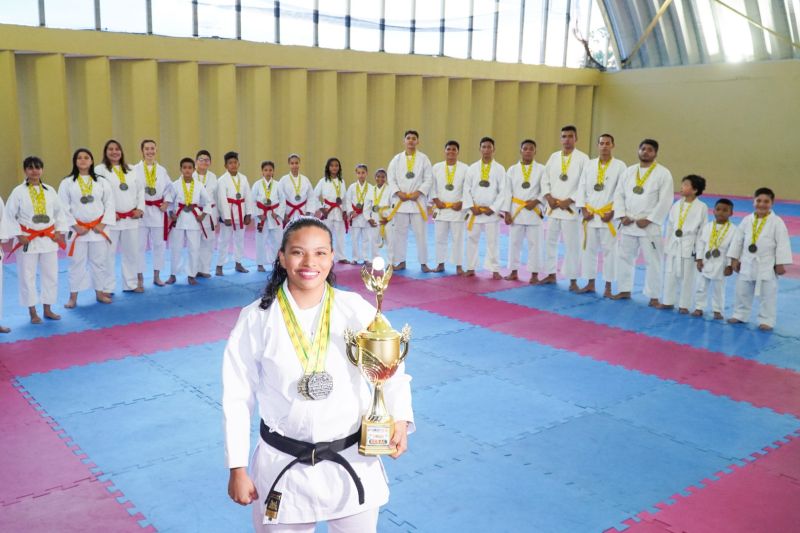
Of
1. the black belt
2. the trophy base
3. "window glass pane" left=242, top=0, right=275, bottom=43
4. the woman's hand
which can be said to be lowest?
the woman's hand

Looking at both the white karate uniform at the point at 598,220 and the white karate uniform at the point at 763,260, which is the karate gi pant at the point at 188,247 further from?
the white karate uniform at the point at 763,260

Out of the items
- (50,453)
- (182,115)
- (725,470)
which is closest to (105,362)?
(50,453)

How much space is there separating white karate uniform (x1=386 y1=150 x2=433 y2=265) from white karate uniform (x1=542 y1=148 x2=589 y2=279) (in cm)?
182

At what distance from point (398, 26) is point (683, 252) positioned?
1276 centimetres

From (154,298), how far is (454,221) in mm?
4281

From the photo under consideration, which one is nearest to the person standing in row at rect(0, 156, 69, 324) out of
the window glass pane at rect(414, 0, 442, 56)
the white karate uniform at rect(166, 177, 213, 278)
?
the white karate uniform at rect(166, 177, 213, 278)

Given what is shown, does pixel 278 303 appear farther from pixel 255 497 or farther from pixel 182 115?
pixel 182 115

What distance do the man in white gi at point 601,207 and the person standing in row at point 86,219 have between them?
5781 millimetres

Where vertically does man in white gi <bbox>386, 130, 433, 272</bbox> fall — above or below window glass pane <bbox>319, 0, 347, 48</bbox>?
below

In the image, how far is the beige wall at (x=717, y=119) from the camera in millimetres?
19688

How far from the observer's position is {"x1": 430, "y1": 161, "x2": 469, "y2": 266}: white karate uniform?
32.7 ft

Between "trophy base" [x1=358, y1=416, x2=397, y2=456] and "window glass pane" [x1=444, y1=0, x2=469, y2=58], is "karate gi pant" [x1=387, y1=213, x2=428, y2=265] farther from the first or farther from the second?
"window glass pane" [x1=444, y1=0, x2=469, y2=58]

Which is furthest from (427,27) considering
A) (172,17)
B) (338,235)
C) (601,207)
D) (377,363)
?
(377,363)

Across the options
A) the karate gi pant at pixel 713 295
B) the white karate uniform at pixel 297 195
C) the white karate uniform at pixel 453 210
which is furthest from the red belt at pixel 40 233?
the karate gi pant at pixel 713 295
